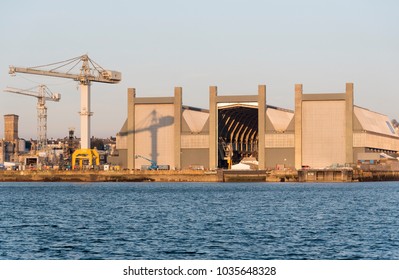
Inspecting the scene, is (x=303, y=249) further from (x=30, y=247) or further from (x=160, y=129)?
(x=160, y=129)

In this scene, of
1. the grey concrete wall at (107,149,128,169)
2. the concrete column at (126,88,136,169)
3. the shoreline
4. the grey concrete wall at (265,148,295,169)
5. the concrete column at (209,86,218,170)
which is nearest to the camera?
the shoreline

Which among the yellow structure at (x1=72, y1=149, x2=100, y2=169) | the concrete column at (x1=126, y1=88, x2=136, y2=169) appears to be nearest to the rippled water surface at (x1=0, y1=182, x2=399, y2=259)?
the yellow structure at (x1=72, y1=149, x2=100, y2=169)

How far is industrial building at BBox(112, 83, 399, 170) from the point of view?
15325 centimetres

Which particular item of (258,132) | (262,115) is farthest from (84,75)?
(258,132)

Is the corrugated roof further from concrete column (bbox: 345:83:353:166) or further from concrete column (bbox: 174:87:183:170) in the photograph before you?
concrete column (bbox: 174:87:183:170)

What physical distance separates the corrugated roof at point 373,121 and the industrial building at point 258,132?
411 mm

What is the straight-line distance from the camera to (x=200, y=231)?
173 feet

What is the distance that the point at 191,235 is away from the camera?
50.4 m

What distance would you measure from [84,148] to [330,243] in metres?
115

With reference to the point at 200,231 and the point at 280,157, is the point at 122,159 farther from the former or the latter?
the point at 200,231

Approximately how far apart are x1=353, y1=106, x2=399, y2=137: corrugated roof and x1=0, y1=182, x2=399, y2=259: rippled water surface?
77619 mm

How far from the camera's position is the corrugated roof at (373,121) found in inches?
6171

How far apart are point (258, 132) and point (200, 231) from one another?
364 feet
